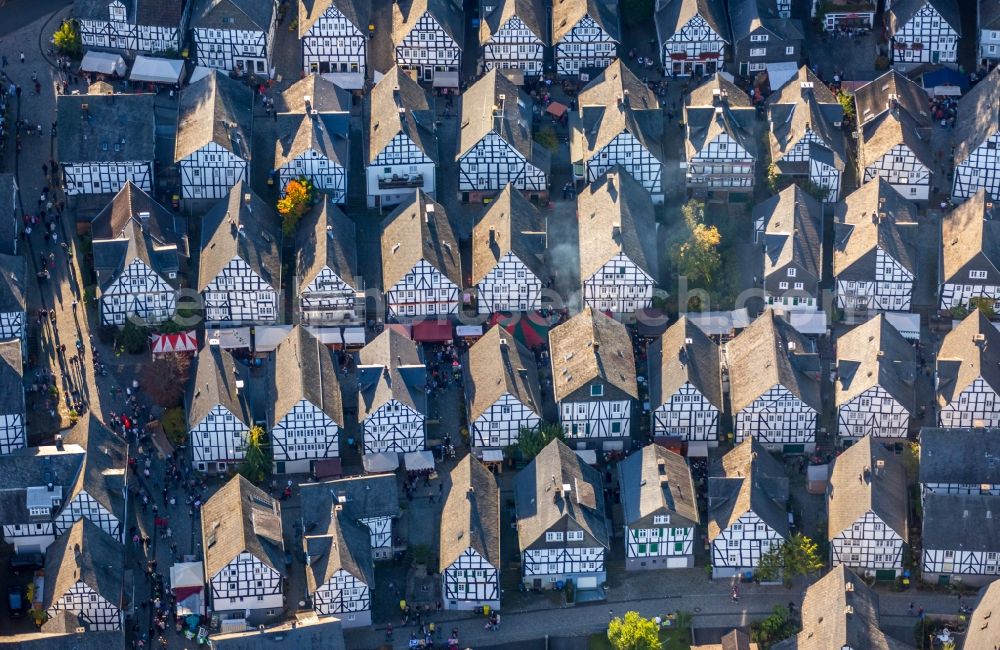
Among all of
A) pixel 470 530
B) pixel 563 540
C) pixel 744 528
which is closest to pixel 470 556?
pixel 470 530

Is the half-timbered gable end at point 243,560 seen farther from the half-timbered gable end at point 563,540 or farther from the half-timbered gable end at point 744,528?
the half-timbered gable end at point 744,528

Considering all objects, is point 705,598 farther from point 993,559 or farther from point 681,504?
point 993,559

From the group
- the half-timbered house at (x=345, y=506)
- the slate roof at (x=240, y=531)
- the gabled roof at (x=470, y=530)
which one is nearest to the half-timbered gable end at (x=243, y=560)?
the slate roof at (x=240, y=531)

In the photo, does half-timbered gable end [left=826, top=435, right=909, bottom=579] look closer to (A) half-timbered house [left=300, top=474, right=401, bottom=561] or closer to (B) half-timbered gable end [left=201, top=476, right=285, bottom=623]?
(A) half-timbered house [left=300, top=474, right=401, bottom=561]

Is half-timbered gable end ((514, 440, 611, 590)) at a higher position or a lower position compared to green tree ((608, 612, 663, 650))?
higher

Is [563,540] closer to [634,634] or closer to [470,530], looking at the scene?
[470,530]

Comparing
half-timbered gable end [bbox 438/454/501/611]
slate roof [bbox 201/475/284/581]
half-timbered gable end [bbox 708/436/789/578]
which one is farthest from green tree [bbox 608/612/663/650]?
slate roof [bbox 201/475/284/581]
